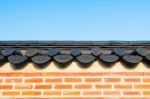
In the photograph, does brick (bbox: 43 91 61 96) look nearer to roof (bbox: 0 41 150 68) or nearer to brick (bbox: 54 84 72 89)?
brick (bbox: 54 84 72 89)

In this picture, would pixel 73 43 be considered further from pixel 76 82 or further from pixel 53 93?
pixel 53 93

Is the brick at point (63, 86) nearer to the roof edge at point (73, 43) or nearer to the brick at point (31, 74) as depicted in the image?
the brick at point (31, 74)

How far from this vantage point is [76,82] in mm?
3846

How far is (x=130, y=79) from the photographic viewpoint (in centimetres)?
383

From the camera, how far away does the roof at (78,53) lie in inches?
151

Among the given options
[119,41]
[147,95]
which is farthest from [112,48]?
[147,95]

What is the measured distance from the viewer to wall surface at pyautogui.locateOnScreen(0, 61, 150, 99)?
3.76 metres

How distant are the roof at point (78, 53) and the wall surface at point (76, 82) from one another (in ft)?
0.28

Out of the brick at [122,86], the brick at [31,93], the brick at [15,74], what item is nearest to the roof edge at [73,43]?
the brick at [15,74]

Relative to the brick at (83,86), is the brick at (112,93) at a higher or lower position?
lower

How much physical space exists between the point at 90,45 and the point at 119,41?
419 millimetres

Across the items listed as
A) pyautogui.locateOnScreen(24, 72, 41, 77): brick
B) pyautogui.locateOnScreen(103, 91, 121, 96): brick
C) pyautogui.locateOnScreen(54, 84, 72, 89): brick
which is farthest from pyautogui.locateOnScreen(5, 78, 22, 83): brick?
pyautogui.locateOnScreen(103, 91, 121, 96): brick

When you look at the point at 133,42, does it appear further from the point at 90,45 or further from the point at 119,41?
the point at 90,45

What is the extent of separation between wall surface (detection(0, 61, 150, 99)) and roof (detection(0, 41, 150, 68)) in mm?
87
